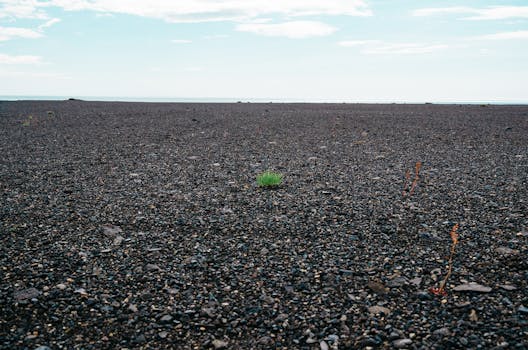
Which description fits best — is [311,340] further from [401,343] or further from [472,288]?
[472,288]

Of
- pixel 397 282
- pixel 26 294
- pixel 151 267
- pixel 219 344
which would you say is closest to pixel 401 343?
pixel 397 282

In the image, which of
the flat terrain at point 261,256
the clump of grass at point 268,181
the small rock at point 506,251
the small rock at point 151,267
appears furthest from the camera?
the clump of grass at point 268,181

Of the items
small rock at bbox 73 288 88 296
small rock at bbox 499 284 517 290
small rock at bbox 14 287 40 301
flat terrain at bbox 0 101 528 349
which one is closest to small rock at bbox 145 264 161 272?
flat terrain at bbox 0 101 528 349

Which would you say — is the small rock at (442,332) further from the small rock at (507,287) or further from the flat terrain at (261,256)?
the small rock at (507,287)

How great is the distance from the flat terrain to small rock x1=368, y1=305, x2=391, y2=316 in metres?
0.02

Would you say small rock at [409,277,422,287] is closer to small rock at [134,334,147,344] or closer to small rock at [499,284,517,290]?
small rock at [499,284,517,290]

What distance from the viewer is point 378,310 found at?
351 cm

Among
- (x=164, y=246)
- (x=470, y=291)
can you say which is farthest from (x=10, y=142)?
(x=470, y=291)

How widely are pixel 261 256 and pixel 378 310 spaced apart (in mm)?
1521

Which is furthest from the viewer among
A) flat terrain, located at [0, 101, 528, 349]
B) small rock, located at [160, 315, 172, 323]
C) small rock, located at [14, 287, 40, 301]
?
small rock, located at [14, 287, 40, 301]

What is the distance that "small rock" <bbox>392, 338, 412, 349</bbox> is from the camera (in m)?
3.04

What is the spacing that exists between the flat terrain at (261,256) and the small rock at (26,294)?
0.02m

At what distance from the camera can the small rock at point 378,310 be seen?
3474 millimetres

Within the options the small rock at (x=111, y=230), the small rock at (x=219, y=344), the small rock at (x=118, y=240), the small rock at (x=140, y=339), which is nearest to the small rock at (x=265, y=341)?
the small rock at (x=219, y=344)
